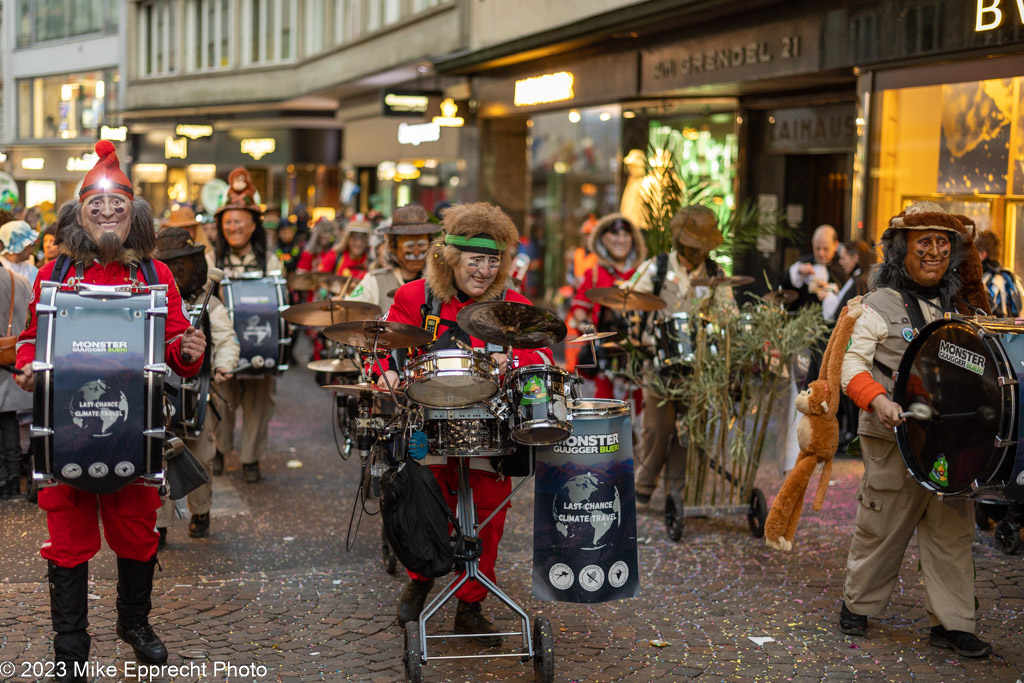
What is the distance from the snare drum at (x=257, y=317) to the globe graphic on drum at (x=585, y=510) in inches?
164

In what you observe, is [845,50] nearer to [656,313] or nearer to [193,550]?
[656,313]

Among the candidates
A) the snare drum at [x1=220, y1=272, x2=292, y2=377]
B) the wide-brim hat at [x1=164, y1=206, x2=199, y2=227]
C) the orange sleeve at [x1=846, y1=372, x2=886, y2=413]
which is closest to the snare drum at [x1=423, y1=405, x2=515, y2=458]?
the orange sleeve at [x1=846, y1=372, x2=886, y2=413]

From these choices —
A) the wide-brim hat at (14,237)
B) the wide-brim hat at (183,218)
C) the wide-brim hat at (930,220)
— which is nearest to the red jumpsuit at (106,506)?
the wide-brim hat at (930,220)

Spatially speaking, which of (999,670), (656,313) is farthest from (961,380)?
(656,313)

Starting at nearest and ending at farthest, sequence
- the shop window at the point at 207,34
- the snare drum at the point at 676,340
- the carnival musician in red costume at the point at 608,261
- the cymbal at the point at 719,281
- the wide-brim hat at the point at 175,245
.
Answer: the wide-brim hat at the point at 175,245 < the cymbal at the point at 719,281 < the snare drum at the point at 676,340 < the carnival musician in red costume at the point at 608,261 < the shop window at the point at 207,34

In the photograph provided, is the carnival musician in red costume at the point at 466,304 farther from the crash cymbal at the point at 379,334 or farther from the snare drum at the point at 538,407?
the snare drum at the point at 538,407

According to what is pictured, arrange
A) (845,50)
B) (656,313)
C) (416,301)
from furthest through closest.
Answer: (845,50)
(656,313)
(416,301)

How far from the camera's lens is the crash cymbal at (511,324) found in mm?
4984

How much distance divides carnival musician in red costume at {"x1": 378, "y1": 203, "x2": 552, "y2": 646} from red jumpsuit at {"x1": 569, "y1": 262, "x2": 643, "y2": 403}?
12.2 feet

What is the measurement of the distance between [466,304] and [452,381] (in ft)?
2.07

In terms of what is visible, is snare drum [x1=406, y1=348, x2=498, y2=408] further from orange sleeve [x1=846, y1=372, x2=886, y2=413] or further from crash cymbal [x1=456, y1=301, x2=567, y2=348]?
orange sleeve [x1=846, y1=372, x2=886, y2=413]

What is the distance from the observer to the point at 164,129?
138ft

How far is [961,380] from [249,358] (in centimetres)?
522

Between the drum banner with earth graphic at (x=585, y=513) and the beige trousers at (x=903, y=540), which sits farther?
the beige trousers at (x=903, y=540)
